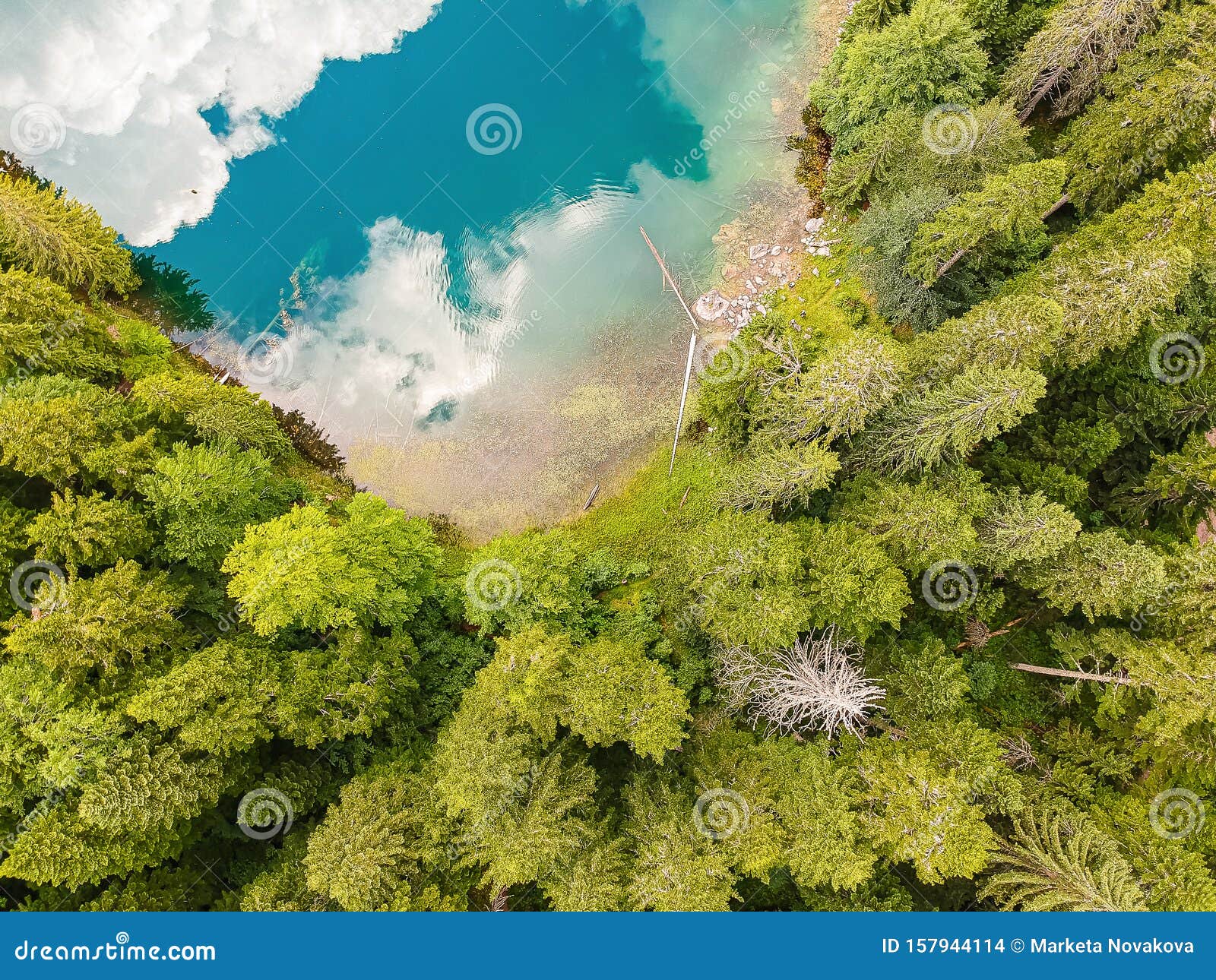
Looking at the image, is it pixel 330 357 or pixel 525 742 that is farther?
pixel 330 357

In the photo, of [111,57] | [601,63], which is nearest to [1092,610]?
[601,63]

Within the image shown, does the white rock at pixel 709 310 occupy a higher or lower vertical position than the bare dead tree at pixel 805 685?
higher

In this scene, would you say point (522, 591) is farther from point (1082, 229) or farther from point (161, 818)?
point (1082, 229)

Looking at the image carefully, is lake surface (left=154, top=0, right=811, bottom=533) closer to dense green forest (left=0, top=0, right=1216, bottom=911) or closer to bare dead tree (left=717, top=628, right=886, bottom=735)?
dense green forest (left=0, top=0, right=1216, bottom=911)

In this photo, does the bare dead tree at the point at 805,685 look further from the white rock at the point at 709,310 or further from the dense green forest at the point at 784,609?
the white rock at the point at 709,310

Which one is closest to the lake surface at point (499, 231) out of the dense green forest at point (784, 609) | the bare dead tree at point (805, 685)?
the dense green forest at point (784, 609)

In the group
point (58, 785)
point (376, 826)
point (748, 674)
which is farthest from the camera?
point (748, 674)

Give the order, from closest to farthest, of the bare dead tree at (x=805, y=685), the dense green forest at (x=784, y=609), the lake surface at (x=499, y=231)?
1. the dense green forest at (x=784, y=609)
2. the bare dead tree at (x=805, y=685)
3. the lake surface at (x=499, y=231)
